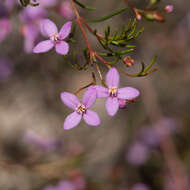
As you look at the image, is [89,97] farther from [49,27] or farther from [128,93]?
[49,27]

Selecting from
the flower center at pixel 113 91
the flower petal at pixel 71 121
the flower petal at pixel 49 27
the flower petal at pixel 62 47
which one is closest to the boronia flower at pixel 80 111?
the flower petal at pixel 71 121

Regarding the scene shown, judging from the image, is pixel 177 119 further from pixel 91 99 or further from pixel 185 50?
pixel 91 99

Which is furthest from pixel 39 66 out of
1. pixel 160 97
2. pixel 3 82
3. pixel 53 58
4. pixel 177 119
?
pixel 177 119

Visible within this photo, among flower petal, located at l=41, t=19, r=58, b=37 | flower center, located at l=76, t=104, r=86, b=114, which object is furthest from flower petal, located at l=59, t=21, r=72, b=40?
flower center, located at l=76, t=104, r=86, b=114

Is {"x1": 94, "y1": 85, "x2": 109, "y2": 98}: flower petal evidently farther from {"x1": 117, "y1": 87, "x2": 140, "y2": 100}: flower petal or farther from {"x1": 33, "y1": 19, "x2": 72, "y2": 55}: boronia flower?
{"x1": 33, "y1": 19, "x2": 72, "y2": 55}: boronia flower

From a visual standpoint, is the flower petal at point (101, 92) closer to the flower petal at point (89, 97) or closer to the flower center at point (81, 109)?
the flower petal at point (89, 97)

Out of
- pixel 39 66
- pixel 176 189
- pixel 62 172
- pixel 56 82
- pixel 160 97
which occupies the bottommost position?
pixel 176 189
